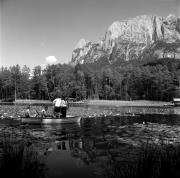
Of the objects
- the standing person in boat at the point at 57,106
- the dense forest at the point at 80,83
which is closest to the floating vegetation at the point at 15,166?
the standing person in boat at the point at 57,106

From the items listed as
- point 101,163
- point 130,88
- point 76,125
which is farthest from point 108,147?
point 130,88

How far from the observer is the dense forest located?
127 metres

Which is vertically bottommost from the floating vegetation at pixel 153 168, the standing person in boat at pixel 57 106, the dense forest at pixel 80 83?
the floating vegetation at pixel 153 168

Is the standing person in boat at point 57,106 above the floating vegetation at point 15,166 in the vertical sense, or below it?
above

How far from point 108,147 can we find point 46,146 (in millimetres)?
4140

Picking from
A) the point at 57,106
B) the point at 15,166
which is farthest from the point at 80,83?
the point at 15,166

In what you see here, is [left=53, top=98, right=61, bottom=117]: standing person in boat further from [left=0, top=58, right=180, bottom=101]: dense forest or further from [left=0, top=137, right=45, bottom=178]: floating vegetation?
[left=0, top=58, right=180, bottom=101]: dense forest

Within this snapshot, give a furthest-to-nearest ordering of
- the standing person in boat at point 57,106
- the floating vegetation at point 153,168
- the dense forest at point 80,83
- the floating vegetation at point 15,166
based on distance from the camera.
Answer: the dense forest at point 80,83, the standing person in boat at point 57,106, the floating vegetation at point 15,166, the floating vegetation at point 153,168

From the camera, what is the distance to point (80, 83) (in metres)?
130

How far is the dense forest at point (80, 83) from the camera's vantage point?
416 ft

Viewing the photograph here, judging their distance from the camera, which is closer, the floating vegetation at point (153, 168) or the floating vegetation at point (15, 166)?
the floating vegetation at point (153, 168)

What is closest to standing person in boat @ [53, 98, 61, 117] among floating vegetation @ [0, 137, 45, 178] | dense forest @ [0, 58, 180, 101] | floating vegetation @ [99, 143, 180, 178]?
floating vegetation @ [0, 137, 45, 178]

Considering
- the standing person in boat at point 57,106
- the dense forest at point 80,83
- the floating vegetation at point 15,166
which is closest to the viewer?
the floating vegetation at point 15,166

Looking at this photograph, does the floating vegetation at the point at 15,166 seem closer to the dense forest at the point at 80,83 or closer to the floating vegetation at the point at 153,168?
the floating vegetation at the point at 153,168
